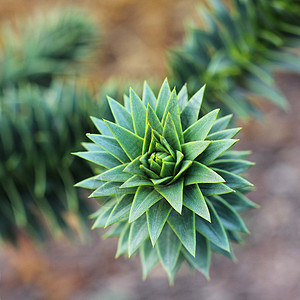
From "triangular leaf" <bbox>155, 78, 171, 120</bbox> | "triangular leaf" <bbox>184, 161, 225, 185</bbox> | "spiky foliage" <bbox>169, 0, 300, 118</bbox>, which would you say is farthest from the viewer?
"spiky foliage" <bbox>169, 0, 300, 118</bbox>

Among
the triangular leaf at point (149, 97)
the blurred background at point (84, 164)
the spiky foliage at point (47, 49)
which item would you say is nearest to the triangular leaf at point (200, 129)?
the triangular leaf at point (149, 97)

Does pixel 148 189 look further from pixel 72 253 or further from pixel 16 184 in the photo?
pixel 72 253

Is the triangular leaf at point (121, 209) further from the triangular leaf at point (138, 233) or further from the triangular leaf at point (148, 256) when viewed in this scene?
the triangular leaf at point (148, 256)

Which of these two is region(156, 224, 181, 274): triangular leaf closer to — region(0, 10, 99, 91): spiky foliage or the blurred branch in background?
the blurred branch in background

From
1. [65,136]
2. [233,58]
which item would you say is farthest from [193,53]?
[65,136]

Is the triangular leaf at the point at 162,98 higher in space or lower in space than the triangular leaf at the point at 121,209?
higher

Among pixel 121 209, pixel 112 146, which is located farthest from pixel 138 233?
pixel 112 146

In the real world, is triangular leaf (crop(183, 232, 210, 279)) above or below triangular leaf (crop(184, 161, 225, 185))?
below

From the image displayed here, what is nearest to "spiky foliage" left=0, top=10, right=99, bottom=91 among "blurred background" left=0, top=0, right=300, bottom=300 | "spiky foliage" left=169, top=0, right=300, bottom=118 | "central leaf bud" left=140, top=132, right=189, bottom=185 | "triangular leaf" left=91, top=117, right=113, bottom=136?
"blurred background" left=0, top=0, right=300, bottom=300
